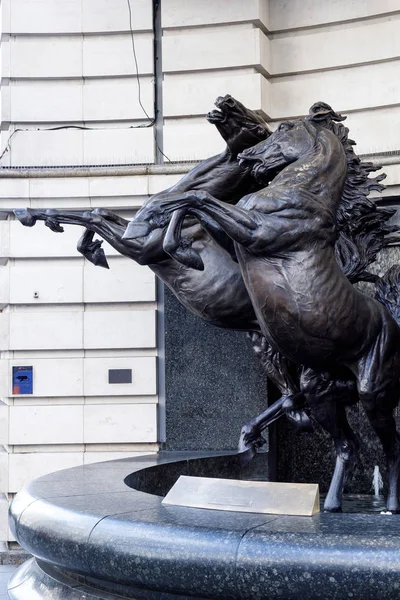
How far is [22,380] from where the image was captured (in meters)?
10.6

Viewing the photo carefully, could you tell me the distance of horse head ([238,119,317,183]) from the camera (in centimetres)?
598

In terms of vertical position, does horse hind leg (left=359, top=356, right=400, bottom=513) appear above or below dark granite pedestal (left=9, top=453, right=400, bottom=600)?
above

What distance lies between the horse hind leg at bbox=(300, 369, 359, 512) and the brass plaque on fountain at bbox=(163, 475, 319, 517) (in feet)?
3.35

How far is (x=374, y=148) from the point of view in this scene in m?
10.2

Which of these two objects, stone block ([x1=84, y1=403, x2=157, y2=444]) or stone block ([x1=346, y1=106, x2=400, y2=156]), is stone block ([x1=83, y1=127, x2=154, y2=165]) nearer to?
stone block ([x1=346, y1=106, x2=400, y2=156])

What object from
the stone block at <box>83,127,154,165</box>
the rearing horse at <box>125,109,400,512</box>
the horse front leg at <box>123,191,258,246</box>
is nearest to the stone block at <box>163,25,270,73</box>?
the stone block at <box>83,127,154,165</box>

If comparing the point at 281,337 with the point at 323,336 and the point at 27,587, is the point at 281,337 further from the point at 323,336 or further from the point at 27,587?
the point at 27,587

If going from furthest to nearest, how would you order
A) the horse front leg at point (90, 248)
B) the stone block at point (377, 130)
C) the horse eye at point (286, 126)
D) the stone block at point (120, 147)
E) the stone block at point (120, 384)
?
the stone block at point (120, 147), the stone block at point (120, 384), the stone block at point (377, 130), the horse front leg at point (90, 248), the horse eye at point (286, 126)

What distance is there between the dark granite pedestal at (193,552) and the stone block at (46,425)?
4841mm

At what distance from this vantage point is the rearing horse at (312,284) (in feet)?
17.8

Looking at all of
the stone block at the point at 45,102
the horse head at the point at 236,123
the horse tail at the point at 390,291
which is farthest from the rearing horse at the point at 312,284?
the stone block at the point at 45,102

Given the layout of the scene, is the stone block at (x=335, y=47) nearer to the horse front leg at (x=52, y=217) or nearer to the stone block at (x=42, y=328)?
the stone block at (x=42, y=328)

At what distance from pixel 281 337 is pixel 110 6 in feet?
22.1

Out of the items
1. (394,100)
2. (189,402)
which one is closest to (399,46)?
(394,100)
